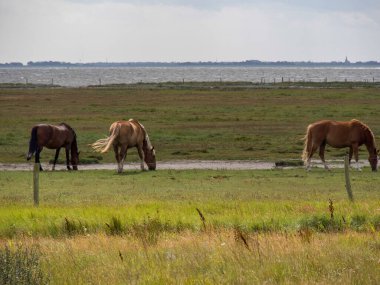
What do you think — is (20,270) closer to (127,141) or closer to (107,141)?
(107,141)

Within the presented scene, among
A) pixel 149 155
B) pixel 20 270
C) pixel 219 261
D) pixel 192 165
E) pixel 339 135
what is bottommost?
pixel 192 165

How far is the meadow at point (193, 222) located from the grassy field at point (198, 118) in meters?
0.28

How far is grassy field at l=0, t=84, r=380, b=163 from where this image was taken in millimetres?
37469

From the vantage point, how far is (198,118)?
177ft

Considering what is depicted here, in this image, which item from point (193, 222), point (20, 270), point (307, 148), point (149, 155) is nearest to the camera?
point (20, 270)

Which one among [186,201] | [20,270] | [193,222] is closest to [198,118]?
[186,201]

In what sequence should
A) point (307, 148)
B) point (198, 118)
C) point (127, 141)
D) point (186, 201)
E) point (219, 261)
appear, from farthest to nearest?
point (198, 118) → point (127, 141) → point (307, 148) → point (186, 201) → point (219, 261)

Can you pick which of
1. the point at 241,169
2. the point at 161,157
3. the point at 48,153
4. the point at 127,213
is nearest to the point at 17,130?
the point at 48,153

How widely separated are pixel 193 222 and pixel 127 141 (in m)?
15.3

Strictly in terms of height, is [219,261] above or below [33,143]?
above

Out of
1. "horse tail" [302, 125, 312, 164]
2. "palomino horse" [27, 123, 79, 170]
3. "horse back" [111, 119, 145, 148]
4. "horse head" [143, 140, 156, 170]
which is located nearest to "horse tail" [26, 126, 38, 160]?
"palomino horse" [27, 123, 79, 170]

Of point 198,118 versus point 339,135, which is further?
point 198,118

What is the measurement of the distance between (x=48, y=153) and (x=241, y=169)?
10695 mm

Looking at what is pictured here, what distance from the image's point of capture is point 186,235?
14.9 metres
